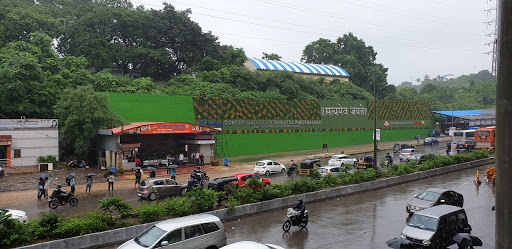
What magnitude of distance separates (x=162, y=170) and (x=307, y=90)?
3826cm

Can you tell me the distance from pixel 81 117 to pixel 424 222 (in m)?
27.8

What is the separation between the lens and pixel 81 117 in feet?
101

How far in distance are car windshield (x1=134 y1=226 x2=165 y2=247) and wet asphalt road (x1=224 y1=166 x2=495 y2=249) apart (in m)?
3.45

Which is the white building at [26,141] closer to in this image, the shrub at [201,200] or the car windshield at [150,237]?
the shrub at [201,200]

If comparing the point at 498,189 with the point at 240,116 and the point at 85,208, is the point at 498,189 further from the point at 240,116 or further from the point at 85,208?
the point at 240,116

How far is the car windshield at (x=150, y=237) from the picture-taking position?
10.1 metres

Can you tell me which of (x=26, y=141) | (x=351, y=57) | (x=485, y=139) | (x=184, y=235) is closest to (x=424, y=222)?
(x=184, y=235)

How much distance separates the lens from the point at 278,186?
19.2 metres

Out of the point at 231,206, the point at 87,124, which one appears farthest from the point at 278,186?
the point at 87,124

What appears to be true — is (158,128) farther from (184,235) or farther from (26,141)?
(184,235)

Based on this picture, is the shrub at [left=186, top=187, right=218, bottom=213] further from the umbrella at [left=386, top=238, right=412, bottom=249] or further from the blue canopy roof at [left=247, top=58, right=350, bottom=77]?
the blue canopy roof at [left=247, top=58, right=350, bottom=77]

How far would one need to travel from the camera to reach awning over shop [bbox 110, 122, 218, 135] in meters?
29.8

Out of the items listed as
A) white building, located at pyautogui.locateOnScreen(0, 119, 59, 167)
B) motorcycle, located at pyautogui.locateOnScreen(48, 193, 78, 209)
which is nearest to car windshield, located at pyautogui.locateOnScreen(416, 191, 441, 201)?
motorcycle, located at pyautogui.locateOnScreen(48, 193, 78, 209)

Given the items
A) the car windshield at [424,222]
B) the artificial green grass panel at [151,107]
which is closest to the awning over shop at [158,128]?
the artificial green grass panel at [151,107]
